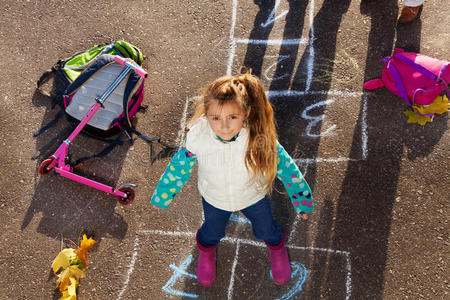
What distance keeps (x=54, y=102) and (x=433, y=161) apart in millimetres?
3833

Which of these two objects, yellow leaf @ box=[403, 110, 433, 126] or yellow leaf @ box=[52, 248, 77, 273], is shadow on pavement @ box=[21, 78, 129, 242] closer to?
yellow leaf @ box=[52, 248, 77, 273]

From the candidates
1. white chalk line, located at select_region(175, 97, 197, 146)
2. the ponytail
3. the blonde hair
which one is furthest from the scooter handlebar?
the ponytail

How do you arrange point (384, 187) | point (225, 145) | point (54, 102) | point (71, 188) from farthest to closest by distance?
1. point (54, 102)
2. point (71, 188)
3. point (384, 187)
4. point (225, 145)

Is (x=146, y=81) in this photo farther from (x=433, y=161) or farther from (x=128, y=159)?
(x=433, y=161)

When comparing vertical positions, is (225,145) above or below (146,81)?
above

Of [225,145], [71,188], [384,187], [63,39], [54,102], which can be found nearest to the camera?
[225,145]

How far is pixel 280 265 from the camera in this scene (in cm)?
329

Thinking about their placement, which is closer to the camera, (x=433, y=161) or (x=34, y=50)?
(x=433, y=161)

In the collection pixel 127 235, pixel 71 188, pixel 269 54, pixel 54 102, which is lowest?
pixel 127 235

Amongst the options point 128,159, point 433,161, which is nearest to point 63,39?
point 128,159

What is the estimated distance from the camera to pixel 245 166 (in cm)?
265

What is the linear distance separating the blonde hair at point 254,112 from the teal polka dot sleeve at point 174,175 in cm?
30

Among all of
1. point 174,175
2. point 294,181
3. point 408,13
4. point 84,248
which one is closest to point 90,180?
point 84,248

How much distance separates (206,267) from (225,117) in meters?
1.61
